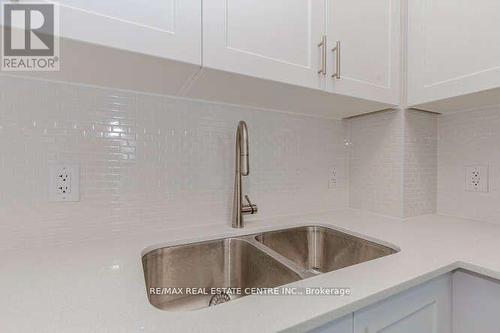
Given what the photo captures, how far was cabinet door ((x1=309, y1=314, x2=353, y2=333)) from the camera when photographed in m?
0.53

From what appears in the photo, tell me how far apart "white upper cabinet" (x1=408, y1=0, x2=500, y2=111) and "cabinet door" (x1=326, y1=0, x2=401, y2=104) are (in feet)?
0.22

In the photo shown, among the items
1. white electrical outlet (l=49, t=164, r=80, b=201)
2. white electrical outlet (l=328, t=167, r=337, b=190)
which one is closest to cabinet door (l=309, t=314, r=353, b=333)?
white electrical outlet (l=49, t=164, r=80, b=201)

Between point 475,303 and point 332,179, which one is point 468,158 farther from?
point 475,303

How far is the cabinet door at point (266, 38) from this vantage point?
2.42 feet

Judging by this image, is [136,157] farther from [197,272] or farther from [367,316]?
[367,316]

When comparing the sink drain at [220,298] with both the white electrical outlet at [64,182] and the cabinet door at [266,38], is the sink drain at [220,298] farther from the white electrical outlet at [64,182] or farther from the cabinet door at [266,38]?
the cabinet door at [266,38]

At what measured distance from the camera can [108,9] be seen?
0.61m

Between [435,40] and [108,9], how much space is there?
1.17 metres

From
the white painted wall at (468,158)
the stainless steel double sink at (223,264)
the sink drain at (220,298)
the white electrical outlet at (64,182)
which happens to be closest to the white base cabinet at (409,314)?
the stainless steel double sink at (223,264)

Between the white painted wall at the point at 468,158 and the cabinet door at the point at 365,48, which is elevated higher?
the cabinet door at the point at 365,48

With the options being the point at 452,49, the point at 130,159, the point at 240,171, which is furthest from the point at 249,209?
the point at 452,49

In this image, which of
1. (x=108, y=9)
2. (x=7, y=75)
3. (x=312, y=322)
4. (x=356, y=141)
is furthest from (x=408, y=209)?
(x=7, y=75)

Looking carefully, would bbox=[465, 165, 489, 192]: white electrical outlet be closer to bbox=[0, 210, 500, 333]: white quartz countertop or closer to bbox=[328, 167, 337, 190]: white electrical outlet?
bbox=[0, 210, 500, 333]: white quartz countertop

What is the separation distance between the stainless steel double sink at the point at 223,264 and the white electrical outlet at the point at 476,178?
69 cm
